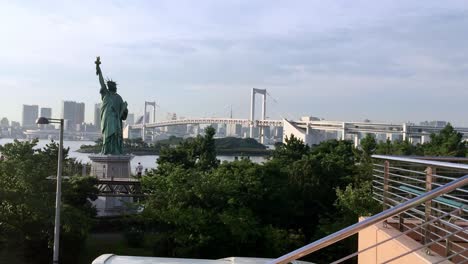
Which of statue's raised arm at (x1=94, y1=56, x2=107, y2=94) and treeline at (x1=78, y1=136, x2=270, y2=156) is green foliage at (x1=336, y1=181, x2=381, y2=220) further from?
treeline at (x1=78, y1=136, x2=270, y2=156)

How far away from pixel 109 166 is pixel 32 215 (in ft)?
31.2

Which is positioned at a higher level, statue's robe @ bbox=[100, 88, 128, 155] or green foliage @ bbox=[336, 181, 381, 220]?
statue's robe @ bbox=[100, 88, 128, 155]

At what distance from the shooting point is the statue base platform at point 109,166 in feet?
73.9

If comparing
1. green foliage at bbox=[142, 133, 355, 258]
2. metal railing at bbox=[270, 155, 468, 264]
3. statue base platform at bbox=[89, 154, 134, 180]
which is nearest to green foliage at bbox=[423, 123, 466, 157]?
green foliage at bbox=[142, 133, 355, 258]

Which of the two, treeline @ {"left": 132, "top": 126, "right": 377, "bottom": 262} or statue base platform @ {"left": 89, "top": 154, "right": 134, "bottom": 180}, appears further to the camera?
statue base platform @ {"left": 89, "top": 154, "right": 134, "bottom": 180}

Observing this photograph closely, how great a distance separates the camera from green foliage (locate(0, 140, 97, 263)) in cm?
1308

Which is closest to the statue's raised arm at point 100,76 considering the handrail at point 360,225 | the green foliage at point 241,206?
the green foliage at point 241,206

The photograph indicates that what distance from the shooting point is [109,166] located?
2262 centimetres

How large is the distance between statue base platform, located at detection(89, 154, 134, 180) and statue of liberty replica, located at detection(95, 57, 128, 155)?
0.49 metres

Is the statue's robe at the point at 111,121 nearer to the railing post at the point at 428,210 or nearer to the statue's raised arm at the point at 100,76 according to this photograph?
the statue's raised arm at the point at 100,76

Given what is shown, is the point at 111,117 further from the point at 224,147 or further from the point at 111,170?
the point at 224,147

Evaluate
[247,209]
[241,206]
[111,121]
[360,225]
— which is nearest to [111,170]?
[111,121]

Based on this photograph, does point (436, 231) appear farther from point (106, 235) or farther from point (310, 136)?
point (310, 136)

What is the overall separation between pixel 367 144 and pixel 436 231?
1896cm
